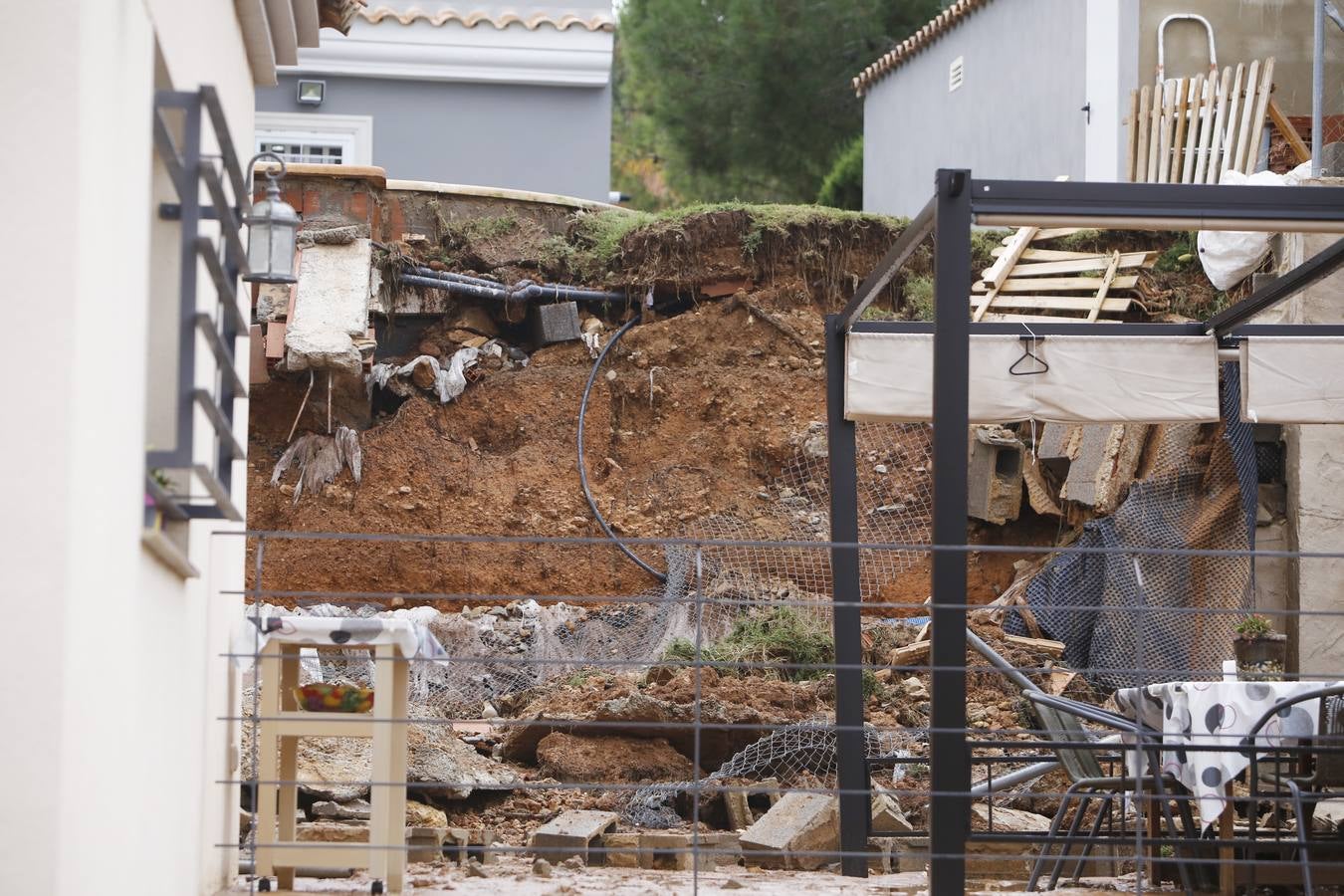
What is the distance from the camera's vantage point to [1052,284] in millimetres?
13875

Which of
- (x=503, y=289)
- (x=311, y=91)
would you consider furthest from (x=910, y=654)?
(x=311, y=91)

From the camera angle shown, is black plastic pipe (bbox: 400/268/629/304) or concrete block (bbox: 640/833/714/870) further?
black plastic pipe (bbox: 400/268/629/304)

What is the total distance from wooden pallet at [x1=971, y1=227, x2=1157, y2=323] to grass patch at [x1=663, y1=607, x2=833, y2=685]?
144 inches

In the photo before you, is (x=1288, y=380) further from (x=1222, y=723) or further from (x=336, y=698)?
(x=336, y=698)

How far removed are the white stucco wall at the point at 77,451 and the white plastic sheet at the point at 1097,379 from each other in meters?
3.78

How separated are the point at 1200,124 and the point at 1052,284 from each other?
2.01m

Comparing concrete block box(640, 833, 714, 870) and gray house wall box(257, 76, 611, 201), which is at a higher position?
gray house wall box(257, 76, 611, 201)

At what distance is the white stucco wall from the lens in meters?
3.20

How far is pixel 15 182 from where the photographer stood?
10.8ft

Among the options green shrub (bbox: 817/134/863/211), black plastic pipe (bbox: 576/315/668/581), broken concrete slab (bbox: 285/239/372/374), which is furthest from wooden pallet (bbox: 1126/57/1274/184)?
green shrub (bbox: 817/134/863/211)

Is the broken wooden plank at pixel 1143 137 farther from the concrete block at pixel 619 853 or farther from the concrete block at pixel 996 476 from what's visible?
the concrete block at pixel 619 853

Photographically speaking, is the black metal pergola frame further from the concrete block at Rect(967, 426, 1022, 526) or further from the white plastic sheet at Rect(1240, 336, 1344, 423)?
the concrete block at Rect(967, 426, 1022, 526)

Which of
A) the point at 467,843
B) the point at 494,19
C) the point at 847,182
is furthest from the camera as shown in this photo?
the point at 847,182

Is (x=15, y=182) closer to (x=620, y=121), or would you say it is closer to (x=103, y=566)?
(x=103, y=566)
